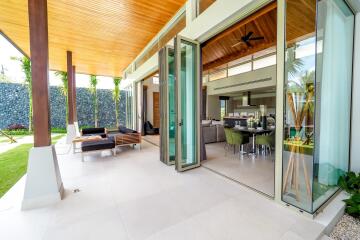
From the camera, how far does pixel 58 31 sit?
4.77 m

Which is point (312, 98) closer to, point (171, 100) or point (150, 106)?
point (171, 100)

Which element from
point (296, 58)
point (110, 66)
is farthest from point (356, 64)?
point (110, 66)

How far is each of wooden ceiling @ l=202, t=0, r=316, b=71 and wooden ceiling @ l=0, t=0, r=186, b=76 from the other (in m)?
1.65

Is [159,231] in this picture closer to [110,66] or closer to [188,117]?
[188,117]

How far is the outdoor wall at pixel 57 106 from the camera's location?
8.59 m

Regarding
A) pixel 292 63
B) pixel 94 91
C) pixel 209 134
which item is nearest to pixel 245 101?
pixel 209 134

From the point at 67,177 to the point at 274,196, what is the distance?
11.9 ft

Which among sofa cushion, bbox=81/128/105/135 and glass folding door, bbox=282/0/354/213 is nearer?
glass folding door, bbox=282/0/354/213

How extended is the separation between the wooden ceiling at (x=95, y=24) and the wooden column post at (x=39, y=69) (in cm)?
178

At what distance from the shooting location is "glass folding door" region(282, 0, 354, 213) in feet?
6.70

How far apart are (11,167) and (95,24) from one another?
13.4 ft

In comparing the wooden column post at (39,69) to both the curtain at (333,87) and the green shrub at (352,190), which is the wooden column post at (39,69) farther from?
the green shrub at (352,190)

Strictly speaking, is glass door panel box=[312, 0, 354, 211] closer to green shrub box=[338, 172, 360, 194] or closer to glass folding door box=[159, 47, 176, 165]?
green shrub box=[338, 172, 360, 194]

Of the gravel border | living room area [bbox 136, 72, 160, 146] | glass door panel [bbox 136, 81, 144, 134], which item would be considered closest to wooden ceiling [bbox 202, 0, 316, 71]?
the gravel border
